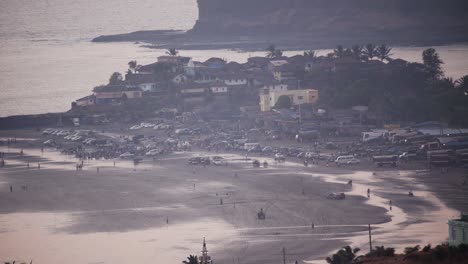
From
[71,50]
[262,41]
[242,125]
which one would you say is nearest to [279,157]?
[242,125]

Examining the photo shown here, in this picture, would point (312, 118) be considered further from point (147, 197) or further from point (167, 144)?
point (147, 197)

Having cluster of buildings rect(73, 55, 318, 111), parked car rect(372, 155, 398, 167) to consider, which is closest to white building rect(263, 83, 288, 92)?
cluster of buildings rect(73, 55, 318, 111)

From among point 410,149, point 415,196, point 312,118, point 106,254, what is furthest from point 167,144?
point 106,254

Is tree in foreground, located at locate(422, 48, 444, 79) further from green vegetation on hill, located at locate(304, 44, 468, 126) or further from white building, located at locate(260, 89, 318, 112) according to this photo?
white building, located at locate(260, 89, 318, 112)

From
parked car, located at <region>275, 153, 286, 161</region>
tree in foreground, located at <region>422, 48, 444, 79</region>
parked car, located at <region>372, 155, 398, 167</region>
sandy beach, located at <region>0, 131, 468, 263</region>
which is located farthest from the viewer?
tree in foreground, located at <region>422, 48, 444, 79</region>

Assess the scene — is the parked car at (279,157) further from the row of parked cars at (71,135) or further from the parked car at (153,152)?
the row of parked cars at (71,135)

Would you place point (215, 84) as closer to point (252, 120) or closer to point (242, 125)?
point (252, 120)

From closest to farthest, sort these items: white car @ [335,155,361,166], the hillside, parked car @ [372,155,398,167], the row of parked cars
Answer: parked car @ [372,155,398,167] → white car @ [335,155,361,166] → the row of parked cars → the hillside
